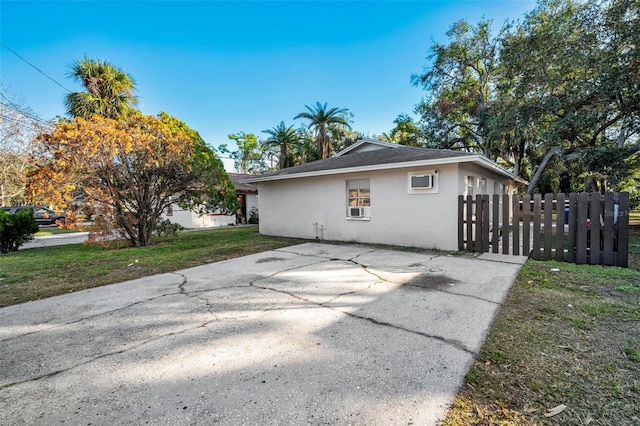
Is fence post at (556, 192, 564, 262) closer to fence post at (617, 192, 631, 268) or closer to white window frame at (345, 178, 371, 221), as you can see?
fence post at (617, 192, 631, 268)

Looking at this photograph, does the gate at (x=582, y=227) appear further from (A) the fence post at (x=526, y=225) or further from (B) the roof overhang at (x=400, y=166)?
(B) the roof overhang at (x=400, y=166)

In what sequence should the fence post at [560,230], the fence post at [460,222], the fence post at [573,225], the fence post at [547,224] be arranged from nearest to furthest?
the fence post at [573,225], the fence post at [560,230], the fence post at [547,224], the fence post at [460,222]

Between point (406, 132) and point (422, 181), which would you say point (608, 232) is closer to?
point (422, 181)

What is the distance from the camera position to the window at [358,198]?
8664mm

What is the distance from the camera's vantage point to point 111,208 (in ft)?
26.9

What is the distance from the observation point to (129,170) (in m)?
8.18

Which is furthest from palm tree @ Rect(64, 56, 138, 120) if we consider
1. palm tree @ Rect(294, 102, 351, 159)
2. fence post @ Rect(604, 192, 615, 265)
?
fence post @ Rect(604, 192, 615, 265)

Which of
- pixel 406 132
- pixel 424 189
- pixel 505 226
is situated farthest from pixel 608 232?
pixel 406 132

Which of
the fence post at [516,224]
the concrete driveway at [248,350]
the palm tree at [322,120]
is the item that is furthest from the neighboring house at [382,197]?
the palm tree at [322,120]

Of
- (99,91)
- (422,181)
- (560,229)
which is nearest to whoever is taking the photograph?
(560,229)

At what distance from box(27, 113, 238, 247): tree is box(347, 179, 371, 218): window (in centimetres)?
444

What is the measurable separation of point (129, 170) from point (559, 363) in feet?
32.4

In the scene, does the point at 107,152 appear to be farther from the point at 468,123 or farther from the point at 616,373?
the point at 468,123

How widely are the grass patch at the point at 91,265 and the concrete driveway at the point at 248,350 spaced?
70cm
